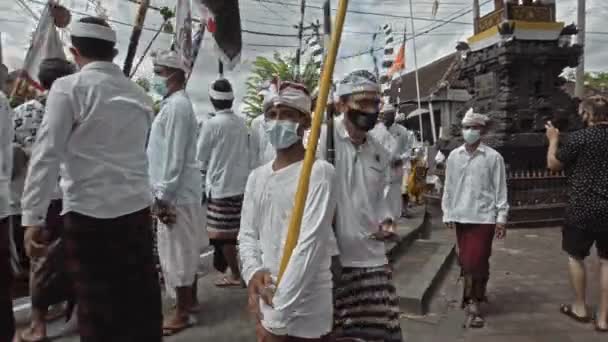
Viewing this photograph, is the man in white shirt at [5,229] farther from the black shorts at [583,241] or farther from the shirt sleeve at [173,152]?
the black shorts at [583,241]

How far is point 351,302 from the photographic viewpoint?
262 centimetres

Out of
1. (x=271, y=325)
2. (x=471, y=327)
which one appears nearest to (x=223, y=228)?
(x=471, y=327)

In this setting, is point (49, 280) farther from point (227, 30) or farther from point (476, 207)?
point (476, 207)

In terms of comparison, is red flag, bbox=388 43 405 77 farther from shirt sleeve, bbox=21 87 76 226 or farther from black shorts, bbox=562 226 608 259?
shirt sleeve, bbox=21 87 76 226

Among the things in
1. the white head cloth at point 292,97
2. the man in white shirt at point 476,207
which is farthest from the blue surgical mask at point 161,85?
the man in white shirt at point 476,207

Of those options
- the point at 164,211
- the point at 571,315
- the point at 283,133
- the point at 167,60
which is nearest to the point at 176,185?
the point at 164,211

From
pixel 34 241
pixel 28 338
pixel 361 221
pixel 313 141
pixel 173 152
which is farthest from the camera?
pixel 173 152

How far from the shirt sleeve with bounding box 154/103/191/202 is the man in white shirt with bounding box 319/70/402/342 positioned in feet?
4.73

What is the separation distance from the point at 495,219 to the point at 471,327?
3.32 feet

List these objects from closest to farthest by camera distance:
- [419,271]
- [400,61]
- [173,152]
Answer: [173,152], [419,271], [400,61]

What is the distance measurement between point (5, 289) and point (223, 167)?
229 centimetres

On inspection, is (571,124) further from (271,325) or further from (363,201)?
Result: (271,325)

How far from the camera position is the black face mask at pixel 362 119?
2.73m

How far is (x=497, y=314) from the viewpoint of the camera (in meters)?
5.10
